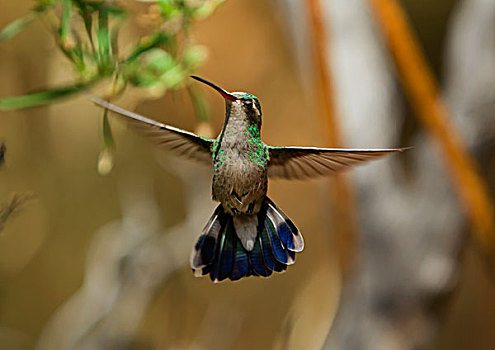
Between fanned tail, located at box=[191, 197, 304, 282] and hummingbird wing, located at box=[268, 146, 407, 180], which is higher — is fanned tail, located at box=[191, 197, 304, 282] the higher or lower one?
the lower one

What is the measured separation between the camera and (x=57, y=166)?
1.36 metres

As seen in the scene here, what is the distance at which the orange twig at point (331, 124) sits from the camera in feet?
2.23

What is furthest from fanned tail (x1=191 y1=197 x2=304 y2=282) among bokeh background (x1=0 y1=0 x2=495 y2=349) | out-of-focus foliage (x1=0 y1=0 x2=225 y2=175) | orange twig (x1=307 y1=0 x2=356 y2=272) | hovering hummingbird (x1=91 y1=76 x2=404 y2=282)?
bokeh background (x1=0 y1=0 x2=495 y2=349)

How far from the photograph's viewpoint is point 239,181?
0.34 meters

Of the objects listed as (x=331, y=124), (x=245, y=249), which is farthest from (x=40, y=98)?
(x=331, y=124)

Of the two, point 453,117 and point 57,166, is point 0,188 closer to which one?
point 57,166

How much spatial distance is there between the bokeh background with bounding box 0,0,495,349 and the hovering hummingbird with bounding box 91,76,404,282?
716 millimetres

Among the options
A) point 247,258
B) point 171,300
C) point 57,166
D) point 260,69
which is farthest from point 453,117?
point 247,258

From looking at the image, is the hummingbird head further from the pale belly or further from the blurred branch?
the blurred branch

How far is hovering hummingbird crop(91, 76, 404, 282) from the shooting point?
0.33m

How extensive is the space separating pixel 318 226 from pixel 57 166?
0.84 meters

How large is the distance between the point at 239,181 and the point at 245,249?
5 cm

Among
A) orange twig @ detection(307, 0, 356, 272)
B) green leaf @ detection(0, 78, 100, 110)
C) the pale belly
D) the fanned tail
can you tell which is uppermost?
orange twig @ detection(307, 0, 356, 272)

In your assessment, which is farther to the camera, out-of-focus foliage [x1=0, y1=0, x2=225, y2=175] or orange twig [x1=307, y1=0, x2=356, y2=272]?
orange twig [x1=307, y1=0, x2=356, y2=272]
